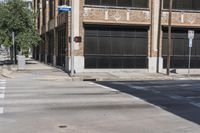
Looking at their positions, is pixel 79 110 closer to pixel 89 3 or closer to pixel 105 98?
pixel 105 98

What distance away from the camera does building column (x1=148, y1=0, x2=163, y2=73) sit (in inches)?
1293

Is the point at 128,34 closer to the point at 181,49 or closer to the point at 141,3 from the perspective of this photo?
the point at 141,3

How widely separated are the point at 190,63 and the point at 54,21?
44.2ft

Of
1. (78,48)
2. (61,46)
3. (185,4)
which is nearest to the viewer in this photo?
(78,48)

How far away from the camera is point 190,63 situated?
1346 inches

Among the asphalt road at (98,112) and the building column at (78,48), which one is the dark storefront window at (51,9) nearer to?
the building column at (78,48)

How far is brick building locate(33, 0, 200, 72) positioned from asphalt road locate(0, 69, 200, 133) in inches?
524

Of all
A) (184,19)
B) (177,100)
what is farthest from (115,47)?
(177,100)

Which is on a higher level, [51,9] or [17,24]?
[51,9]

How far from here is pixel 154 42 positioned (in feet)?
108

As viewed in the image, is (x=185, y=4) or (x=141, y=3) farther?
(x=185, y=4)

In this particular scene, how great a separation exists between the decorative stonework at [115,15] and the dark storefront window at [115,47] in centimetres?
60

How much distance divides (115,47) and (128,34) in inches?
55.9

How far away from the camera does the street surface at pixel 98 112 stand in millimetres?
10414
